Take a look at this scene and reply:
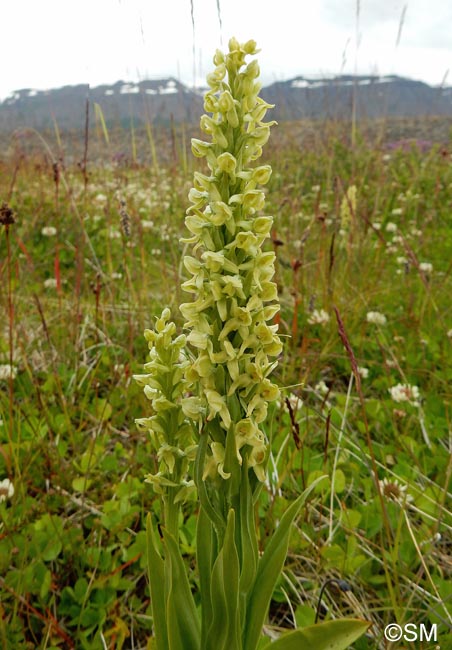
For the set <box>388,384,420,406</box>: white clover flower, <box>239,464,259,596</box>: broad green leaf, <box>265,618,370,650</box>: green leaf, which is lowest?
<box>388,384,420,406</box>: white clover flower

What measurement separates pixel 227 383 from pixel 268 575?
17.2 inches

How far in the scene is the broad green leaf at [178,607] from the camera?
107 centimetres

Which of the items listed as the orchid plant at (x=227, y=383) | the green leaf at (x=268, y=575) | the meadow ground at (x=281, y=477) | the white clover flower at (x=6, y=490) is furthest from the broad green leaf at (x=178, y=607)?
the white clover flower at (x=6, y=490)

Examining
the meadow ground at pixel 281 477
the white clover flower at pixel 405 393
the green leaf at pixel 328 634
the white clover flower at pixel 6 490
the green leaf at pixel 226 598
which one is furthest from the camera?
Result: the white clover flower at pixel 405 393

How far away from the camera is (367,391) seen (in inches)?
127

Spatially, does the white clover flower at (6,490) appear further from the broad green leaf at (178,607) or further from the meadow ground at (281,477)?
the broad green leaf at (178,607)

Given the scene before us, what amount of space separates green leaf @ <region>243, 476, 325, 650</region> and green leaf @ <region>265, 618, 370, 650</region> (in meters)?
0.08

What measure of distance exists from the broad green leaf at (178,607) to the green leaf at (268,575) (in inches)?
4.7

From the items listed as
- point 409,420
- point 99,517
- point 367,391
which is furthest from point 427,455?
point 99,517

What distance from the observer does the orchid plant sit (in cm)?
102

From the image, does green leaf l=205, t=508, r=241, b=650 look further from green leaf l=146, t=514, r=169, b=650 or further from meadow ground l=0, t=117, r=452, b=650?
meadow ground l=0, t=117, r=452, b=650

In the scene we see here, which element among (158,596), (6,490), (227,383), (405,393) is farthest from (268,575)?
(405,393)

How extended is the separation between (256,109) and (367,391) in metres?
2.46

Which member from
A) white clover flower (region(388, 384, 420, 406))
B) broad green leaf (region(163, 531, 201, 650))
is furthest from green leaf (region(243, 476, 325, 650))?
white clover flower (region(388, 384, 420, 406))
